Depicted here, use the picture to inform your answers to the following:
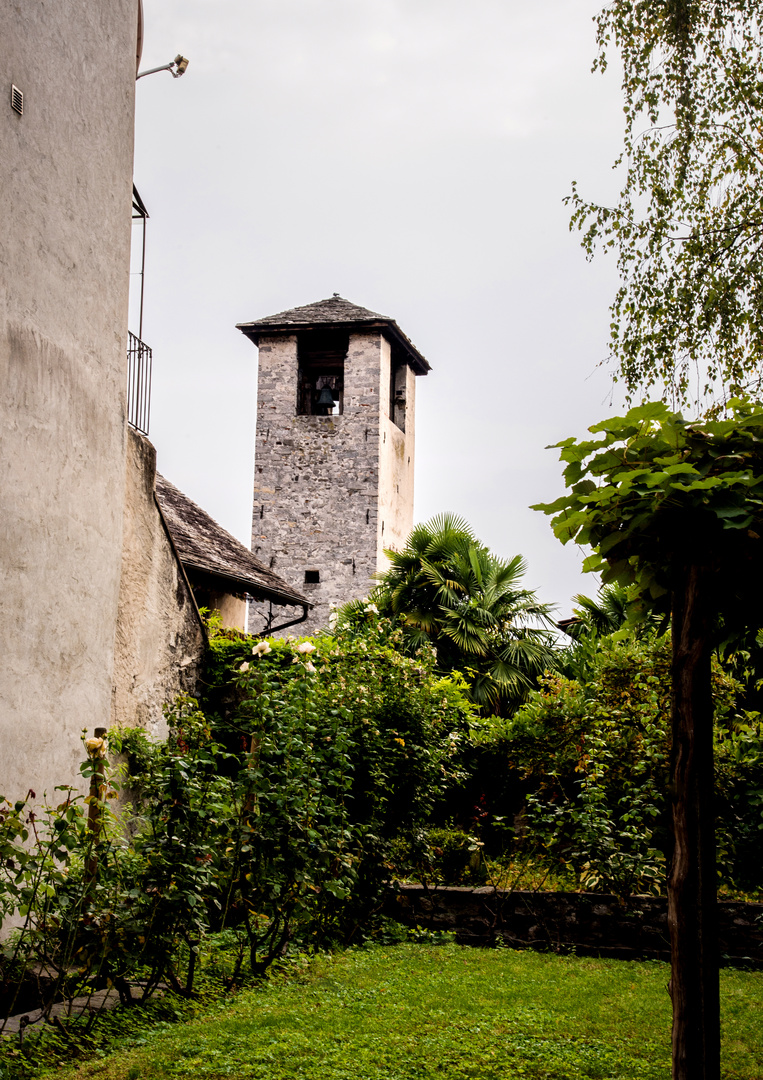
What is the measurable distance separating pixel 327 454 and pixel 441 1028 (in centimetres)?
1932

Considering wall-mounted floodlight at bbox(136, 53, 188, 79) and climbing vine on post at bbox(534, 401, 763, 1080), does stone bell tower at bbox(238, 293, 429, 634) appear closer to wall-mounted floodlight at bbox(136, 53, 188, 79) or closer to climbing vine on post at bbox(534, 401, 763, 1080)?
wall-mounted floodlight at bbox(136, 53, 188, 79)

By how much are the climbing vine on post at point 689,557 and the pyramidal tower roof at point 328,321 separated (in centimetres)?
1993

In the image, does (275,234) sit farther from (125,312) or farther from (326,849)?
(326,849)

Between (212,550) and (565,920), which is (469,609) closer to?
(212,550)

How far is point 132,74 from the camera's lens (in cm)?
778

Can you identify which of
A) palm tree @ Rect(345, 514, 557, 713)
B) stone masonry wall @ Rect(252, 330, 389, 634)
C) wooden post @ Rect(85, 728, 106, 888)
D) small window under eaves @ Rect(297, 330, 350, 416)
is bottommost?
wooden post @ Rect(85, 728, 106, 888)

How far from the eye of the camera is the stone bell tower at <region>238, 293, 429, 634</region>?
2256cm

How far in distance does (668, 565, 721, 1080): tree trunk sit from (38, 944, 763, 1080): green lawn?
3.53 ft

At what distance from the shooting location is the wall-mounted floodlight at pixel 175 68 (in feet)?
28.0

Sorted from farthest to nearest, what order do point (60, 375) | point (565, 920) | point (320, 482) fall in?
point (320, 482) → point (565, 920) → point (60, 375)

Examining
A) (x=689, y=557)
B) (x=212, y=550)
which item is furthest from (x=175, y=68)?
(x=689, y=557)

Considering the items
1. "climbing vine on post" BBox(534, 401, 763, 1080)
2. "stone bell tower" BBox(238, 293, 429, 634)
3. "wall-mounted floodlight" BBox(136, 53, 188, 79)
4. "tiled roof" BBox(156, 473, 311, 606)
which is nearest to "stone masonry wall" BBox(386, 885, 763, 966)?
"climbing vine on post" BBox(534, 401, 763, 1080)

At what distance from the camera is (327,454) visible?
76.3ft

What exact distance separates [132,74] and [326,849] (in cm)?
642
